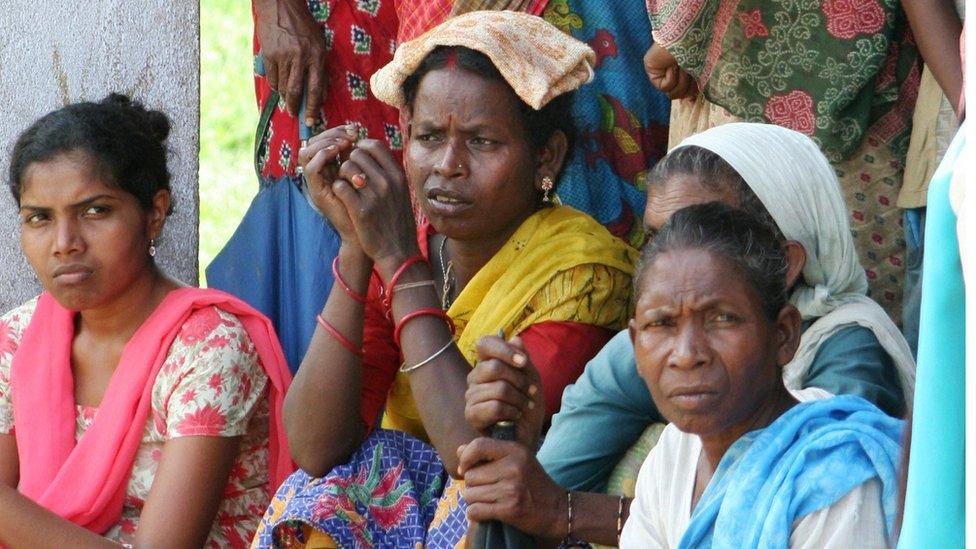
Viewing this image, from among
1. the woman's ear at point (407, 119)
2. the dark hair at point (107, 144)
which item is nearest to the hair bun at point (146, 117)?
the dark hair at point (107, 144)

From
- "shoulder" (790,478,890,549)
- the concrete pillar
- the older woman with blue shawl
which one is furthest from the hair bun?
"shoulder" (790,478,890,549)

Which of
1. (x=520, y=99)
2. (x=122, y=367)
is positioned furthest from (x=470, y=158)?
(x=122, y=367)

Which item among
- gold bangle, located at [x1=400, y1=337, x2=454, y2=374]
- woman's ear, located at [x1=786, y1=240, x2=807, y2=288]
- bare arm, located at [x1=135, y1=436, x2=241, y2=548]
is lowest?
bare arm, located at [x1=135, y1=436, x2=241, y2=548]

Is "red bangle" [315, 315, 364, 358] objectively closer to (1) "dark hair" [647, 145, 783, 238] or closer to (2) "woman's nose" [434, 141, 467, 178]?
(2) "woman's nose" [434, 141, 467, 178]

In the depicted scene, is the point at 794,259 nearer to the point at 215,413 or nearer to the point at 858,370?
the point at 858,370

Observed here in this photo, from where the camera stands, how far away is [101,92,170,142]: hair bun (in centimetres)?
426

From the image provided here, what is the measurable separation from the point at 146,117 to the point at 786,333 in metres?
2.20

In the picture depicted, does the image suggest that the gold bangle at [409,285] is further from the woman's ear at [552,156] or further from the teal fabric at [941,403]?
the teal fabric at [941,403]

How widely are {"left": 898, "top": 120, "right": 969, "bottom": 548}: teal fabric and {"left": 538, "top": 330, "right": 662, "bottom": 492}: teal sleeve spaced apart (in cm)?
171

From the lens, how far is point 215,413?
3865mm

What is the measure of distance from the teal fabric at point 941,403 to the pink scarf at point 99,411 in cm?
267

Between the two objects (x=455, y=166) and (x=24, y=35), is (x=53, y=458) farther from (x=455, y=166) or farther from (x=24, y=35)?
(x=24, y=35)

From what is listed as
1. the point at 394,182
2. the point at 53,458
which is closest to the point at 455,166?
the point at 394,182

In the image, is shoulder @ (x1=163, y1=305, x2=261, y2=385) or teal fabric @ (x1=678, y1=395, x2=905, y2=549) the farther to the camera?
shoulder @ (x1=163, y1=305, x2=261, y2=385)
